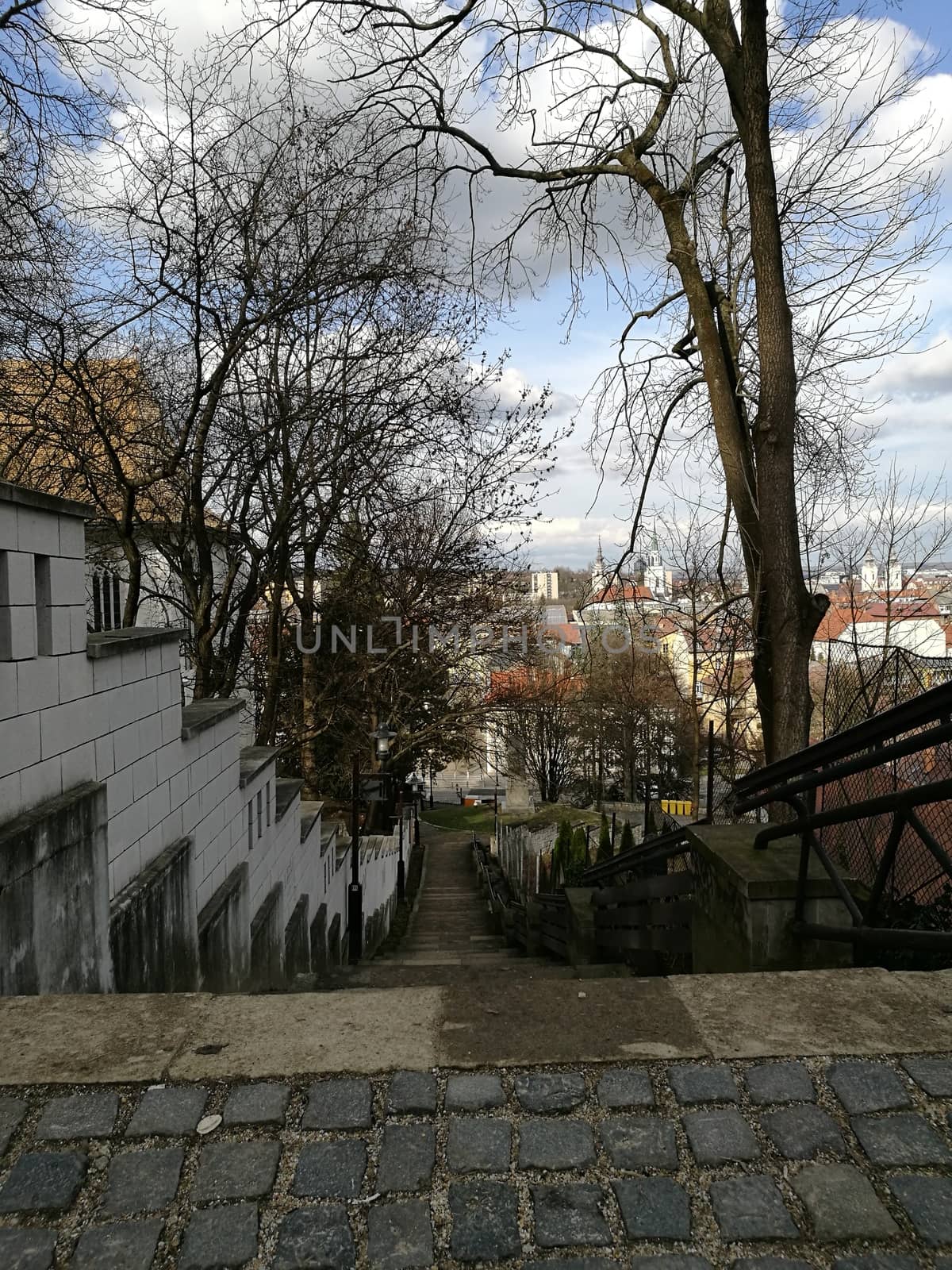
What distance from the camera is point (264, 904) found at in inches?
342

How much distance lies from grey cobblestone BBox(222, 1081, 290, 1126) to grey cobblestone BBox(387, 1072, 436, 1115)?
0.26 m

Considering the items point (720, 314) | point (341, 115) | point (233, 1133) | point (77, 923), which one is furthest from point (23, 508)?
point (720, 314)

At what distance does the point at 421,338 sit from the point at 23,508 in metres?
8.76

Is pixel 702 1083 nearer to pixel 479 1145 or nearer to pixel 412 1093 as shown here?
pixel 479 1145

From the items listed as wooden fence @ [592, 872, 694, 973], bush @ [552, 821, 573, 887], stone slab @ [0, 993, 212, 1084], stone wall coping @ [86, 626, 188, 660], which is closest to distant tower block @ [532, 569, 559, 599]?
bush @ [552, 821, 573, 887]

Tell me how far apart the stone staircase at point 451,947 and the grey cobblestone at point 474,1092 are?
3.31ft

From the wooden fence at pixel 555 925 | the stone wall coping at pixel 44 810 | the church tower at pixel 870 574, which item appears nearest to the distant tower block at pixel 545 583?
the church tower at pixel 870 574

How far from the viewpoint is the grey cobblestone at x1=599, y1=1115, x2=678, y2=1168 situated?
2.07 metres

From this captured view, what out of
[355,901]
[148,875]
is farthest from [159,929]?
[355,901]

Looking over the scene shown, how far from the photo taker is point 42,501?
3475 mm

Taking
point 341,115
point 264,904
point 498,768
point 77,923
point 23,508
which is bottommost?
point 498,768

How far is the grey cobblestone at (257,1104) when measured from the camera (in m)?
2.17

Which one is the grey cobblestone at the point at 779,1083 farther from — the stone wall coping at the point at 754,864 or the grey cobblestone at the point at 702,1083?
the stone wall coping at the point at 754,864

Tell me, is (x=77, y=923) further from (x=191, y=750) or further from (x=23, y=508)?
(x=191, y=750)
